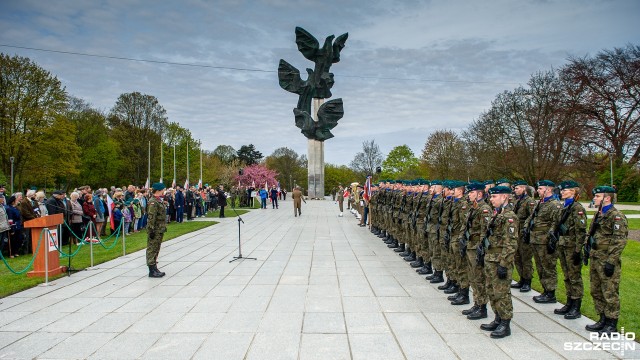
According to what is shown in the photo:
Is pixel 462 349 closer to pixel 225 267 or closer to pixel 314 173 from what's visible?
pixel 225 267

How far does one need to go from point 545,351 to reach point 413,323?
5.86 feet

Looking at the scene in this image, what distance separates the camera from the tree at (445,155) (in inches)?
1914

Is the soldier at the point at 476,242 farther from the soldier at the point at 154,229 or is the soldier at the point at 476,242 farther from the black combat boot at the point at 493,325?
the soldier at the point at 154,229

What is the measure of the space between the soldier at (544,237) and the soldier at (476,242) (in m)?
1.55

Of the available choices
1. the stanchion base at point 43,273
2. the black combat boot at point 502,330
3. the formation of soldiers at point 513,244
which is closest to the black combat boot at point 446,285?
the formation of soldiers at point 513,244

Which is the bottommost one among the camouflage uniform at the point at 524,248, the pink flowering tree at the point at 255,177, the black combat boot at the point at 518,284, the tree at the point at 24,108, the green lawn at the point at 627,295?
the green lawn at the point at 627,295

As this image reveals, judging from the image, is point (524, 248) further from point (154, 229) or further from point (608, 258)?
point (154, 229)

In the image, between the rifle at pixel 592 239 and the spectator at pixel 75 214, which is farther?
the spectator at pixel 75 214

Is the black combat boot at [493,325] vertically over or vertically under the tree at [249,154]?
under

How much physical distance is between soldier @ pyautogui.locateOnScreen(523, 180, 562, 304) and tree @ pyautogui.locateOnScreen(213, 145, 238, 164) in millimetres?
95061

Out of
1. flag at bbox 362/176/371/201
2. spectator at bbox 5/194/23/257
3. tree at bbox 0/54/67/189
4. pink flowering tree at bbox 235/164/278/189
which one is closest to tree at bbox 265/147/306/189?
pink flowering tree at bbox 235/164/278/189

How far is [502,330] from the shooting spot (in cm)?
600

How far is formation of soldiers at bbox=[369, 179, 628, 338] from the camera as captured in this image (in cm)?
612

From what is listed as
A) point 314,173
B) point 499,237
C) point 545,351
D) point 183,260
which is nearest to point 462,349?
point 545,351
